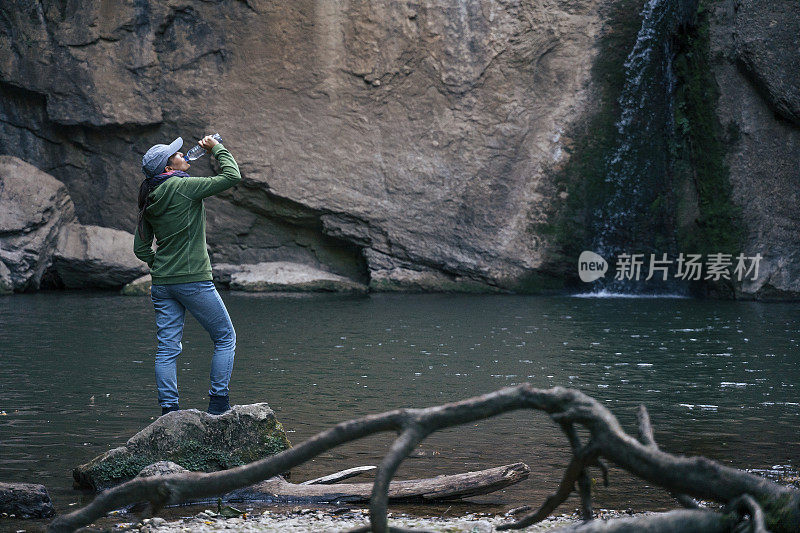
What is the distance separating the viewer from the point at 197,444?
511cm

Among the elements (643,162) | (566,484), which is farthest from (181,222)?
(643,162)

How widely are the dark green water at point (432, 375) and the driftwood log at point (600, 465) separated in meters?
1.67

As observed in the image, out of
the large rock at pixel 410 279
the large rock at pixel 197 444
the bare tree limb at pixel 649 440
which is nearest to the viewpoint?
the bare tree limb at pixel 649 440

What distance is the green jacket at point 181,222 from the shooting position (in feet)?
18.3

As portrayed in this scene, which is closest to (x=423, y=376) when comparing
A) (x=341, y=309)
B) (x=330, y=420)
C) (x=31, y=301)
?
(x=330, y=420)

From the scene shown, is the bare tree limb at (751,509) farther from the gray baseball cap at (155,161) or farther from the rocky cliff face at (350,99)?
the rocky cliff face at (350,99)

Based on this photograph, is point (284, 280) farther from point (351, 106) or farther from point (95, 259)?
point (351, 106)

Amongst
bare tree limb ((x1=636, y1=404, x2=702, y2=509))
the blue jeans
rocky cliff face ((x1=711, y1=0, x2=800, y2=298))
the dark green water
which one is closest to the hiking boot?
the blue jeans

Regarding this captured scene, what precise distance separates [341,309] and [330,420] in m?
9.28

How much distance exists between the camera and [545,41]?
69.4ft

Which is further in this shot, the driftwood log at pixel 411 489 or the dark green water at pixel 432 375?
the dark green water at pixel 432 375

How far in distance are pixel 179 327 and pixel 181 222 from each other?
685 mm

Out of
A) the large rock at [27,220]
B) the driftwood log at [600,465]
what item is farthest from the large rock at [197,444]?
the large rock at [27,220]

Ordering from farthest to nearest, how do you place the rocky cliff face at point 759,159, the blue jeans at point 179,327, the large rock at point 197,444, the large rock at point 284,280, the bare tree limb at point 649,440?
the large rock at point 284,280
the rocky cliff face at point 759,159
the blue jeans at point 179,327
the large rock at point 197,444
the bare tree limb at point 649,440
